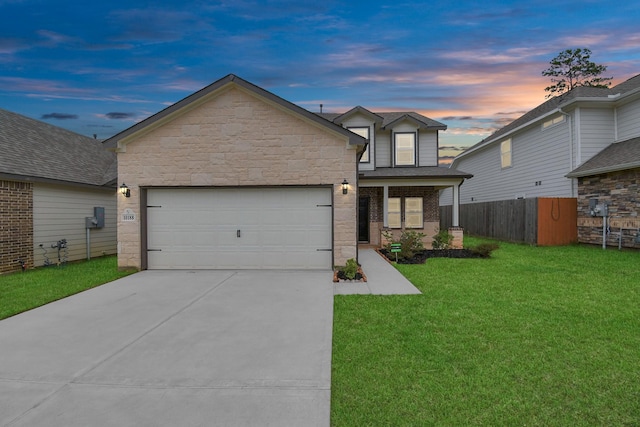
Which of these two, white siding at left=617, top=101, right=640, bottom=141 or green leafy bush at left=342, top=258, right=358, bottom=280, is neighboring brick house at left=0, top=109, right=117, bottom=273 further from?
white siding at left=617, top=101, right=640, bottom=141

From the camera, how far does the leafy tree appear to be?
31.0m

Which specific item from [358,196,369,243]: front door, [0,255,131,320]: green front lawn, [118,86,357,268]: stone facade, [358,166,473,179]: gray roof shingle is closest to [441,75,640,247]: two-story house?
[358,166,473,179]: gray roof shingle

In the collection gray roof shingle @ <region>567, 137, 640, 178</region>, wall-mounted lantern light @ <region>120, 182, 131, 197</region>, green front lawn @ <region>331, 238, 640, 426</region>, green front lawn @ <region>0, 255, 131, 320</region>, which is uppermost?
gray roof shingle @ <region>567, 137, 640, 178</region>

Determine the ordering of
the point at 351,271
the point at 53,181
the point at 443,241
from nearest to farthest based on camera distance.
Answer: the point at 351,271 < the point at 53,181 < the point at 443,241

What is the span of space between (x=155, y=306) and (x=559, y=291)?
318 inches

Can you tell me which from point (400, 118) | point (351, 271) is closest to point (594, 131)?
Answer: point (400, 118)

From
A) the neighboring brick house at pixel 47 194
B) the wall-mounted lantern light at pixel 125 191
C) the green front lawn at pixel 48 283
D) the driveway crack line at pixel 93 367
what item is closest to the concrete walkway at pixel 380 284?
the driveway crack line at pixel 93 367

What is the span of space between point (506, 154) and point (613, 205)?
815 cm

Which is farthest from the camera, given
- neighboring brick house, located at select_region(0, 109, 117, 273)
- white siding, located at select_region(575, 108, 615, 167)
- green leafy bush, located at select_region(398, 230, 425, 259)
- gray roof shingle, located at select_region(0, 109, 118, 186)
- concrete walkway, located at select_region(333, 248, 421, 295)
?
white siding, located at select_region(575, 108, 615, 167)

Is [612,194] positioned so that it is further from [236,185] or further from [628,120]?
[236,185]

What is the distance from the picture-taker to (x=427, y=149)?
1688 cm

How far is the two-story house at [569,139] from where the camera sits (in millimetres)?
14250

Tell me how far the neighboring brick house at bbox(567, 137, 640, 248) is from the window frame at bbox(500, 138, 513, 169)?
554 centimetres

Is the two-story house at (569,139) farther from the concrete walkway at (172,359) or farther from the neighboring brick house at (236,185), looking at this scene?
the concrete walkway at (172,359)
